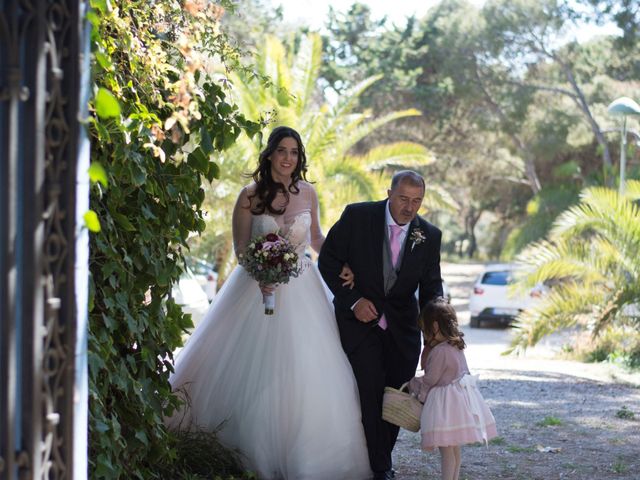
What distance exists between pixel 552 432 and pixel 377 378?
2.81 m

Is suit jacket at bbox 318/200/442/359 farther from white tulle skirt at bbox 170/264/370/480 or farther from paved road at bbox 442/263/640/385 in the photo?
paved road at bbox 442/263/640/385

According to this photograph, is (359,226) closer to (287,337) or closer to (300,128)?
(287,337)

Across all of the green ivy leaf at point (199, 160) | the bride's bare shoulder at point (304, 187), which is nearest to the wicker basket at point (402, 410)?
the bride's bare shoulder at point (304, 187)

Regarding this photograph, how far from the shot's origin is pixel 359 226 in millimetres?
7094

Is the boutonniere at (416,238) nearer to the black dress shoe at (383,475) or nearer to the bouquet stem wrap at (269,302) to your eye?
the bouquet stem wrap at (269,302)

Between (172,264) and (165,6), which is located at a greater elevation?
(165,6)

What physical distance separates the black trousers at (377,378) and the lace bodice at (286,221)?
865 millimetres

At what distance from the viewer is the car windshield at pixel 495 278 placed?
96.0 feet

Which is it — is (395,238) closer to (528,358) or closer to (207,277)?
(528,358)

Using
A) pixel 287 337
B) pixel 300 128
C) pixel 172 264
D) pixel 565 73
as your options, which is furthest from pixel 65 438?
pixel 565 73

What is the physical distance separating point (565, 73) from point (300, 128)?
1889 cm

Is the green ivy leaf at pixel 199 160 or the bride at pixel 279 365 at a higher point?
the green ivy leaf at pixel 199 160

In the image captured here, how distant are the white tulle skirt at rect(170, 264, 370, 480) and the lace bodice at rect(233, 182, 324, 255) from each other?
0.79 feet

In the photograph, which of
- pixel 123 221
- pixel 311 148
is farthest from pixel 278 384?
pixel 311 148
